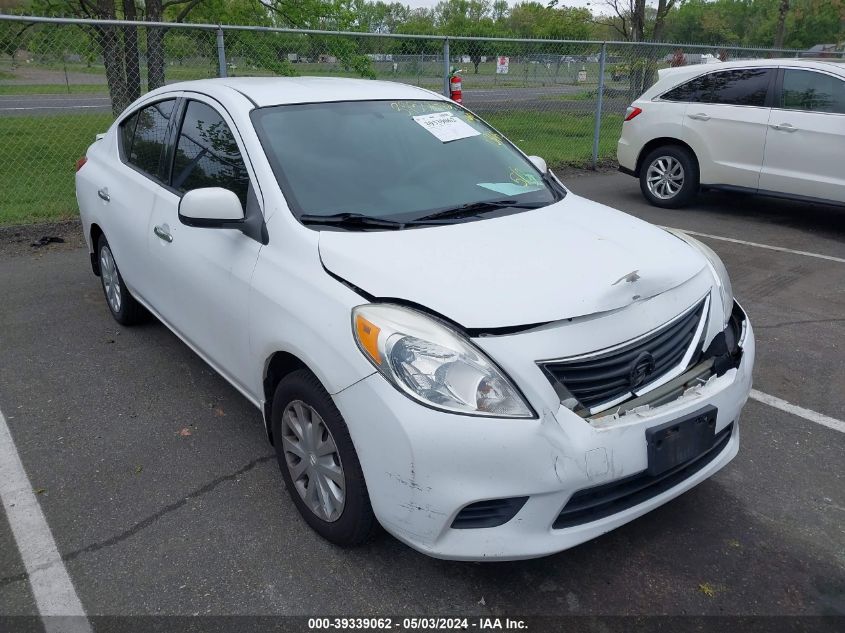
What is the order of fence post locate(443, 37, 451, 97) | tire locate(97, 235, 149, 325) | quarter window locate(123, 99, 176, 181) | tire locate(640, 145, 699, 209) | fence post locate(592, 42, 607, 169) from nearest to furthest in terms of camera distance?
quarter window locate(123, 99, 176, 181), tire locate(97, 235, 149, 325), tire locate(640, 145, 699, 209), fence post locate(443, 37, 451, 97), fence post locate(592, 42, 607, 169)

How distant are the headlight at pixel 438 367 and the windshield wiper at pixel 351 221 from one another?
68 cm

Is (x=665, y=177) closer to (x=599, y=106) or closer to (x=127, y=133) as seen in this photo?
(x=599, y=106)

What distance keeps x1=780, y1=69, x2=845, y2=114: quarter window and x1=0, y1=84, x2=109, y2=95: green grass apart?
8431 mm

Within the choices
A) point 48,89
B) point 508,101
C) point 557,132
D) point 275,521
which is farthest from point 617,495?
point 48,89

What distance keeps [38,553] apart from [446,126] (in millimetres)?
2721

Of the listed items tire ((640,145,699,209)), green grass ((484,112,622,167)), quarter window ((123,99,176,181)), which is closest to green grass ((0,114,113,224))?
quarter window ((123,99,176,181))

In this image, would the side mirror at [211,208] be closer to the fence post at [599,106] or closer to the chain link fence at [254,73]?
the chain link fence at [254,73]

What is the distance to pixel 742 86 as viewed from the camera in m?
7.83

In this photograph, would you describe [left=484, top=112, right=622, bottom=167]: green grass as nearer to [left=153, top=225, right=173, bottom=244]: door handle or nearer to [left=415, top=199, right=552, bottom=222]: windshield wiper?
[left=415, top=199, right=552, bottom=222]: windshield wiper

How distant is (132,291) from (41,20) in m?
3.62

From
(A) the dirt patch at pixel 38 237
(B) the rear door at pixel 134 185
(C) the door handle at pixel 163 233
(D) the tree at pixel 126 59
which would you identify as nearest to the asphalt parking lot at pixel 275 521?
(B) the rear door at pixel 134 185

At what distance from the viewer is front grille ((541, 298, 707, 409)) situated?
7.60ft

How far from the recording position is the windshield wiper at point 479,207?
122 inches

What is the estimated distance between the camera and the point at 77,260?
6.57 m
